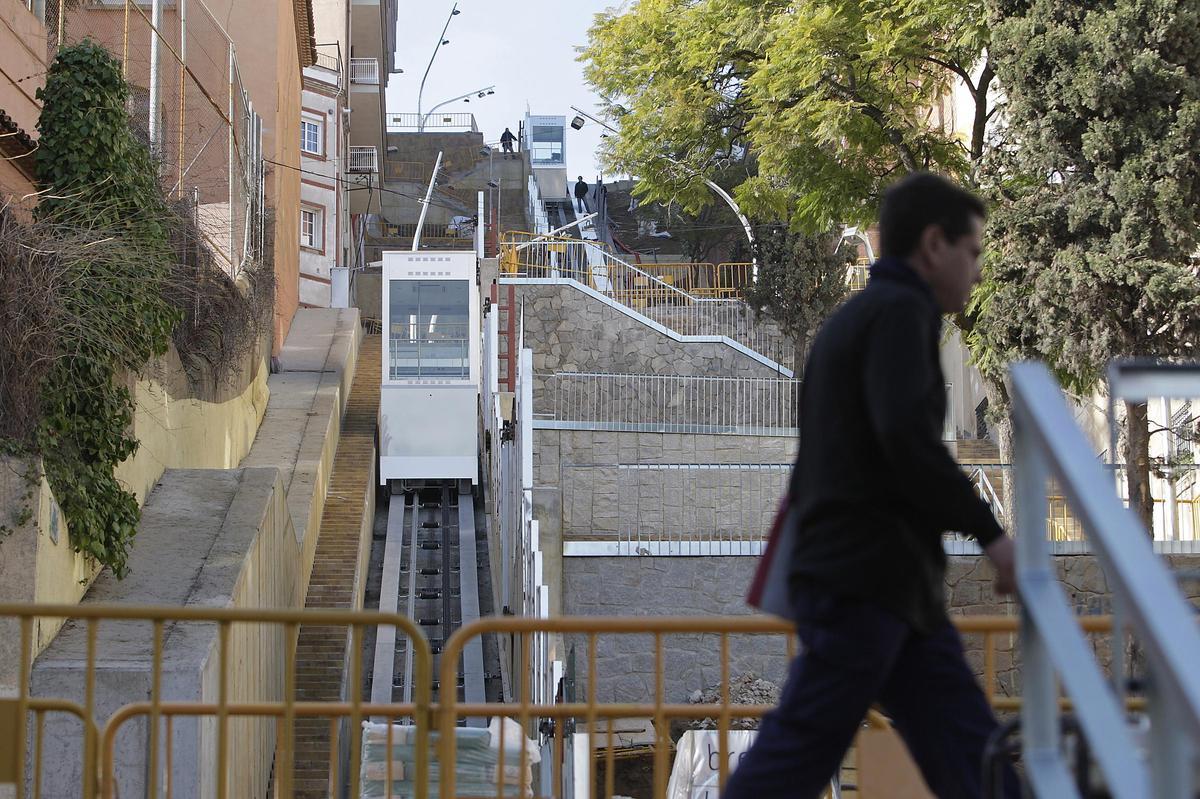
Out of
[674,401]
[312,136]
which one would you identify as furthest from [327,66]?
[674,401]

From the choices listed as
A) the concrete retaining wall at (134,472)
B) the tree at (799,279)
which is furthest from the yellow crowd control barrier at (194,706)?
the tree at (799,279)

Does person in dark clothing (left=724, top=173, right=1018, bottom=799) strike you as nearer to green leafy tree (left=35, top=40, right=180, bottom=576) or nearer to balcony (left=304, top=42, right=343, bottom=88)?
green leafy tree (left=35, top=40, right=180, bottom=576)

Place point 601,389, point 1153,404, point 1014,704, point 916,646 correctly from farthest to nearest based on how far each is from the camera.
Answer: point 601,389 < point 1153,404 < point 1014,704 < point 916,646

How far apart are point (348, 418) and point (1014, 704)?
79.3 feet

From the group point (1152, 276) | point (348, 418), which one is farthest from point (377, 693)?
point (348, 418)

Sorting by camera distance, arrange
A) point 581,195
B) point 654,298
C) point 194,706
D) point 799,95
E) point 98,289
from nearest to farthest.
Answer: point 194,706
point 98,289
point 799,95
point 654,298
point 581,195

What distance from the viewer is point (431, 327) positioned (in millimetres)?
28516

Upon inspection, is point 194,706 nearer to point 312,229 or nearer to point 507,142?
point 312,229

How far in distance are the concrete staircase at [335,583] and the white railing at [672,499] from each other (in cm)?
316

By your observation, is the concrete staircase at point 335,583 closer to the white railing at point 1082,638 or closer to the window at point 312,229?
the white railing at point 1082,638

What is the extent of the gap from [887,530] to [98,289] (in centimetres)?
783

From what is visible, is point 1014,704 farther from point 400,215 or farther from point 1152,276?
point 400,215

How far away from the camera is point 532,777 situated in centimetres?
684

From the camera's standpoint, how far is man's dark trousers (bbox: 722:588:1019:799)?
10.4 feet
